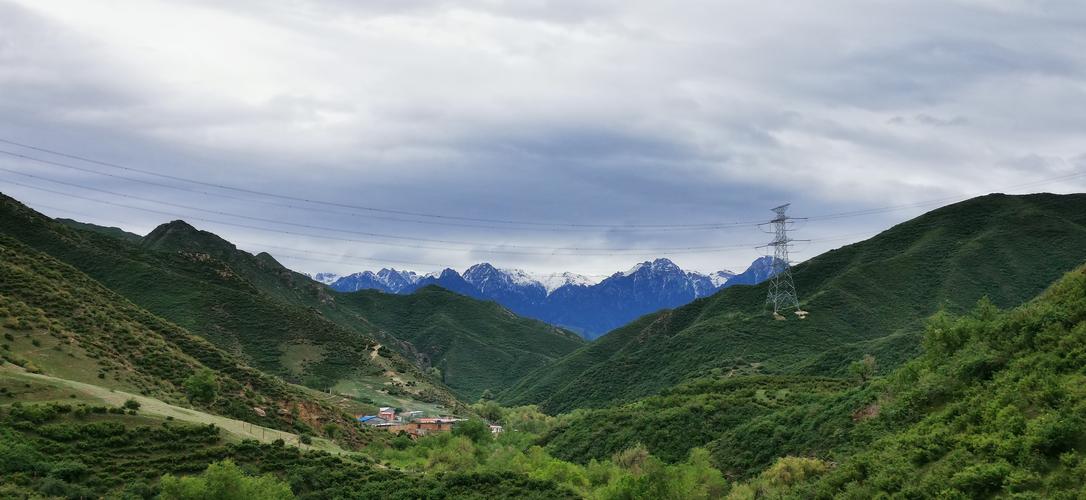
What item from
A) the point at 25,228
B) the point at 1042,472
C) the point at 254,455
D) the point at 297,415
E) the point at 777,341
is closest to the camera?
the point at 1042,472

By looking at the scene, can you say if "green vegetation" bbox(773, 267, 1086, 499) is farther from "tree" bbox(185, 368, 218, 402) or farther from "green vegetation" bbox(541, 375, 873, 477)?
"tree" bbox(185, 368, 218, 402)

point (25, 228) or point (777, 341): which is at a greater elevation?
point (25, 228)

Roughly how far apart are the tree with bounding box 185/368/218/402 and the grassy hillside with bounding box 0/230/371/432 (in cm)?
16

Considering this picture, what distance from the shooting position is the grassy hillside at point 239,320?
144 m

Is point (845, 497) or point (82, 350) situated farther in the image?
point (82, 350)

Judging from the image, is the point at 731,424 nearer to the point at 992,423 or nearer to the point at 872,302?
the point at 992,423

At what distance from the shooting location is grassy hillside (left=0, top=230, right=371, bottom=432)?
78188 millimetres

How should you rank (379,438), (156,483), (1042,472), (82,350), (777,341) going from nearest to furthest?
(1042,472) → (156,483) → (82,350) → (379,438) → (777,341)

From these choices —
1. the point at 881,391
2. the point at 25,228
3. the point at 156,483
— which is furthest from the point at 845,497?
the point at 25,228

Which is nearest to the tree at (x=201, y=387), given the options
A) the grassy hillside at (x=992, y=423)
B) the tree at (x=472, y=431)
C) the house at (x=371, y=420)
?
the house at (x=371, y=420)

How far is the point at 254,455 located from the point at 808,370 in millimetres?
96590

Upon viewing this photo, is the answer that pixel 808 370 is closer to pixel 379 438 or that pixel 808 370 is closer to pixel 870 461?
pixel 379 438

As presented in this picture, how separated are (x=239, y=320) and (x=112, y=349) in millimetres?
69421

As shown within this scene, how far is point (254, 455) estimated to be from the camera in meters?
68.1
